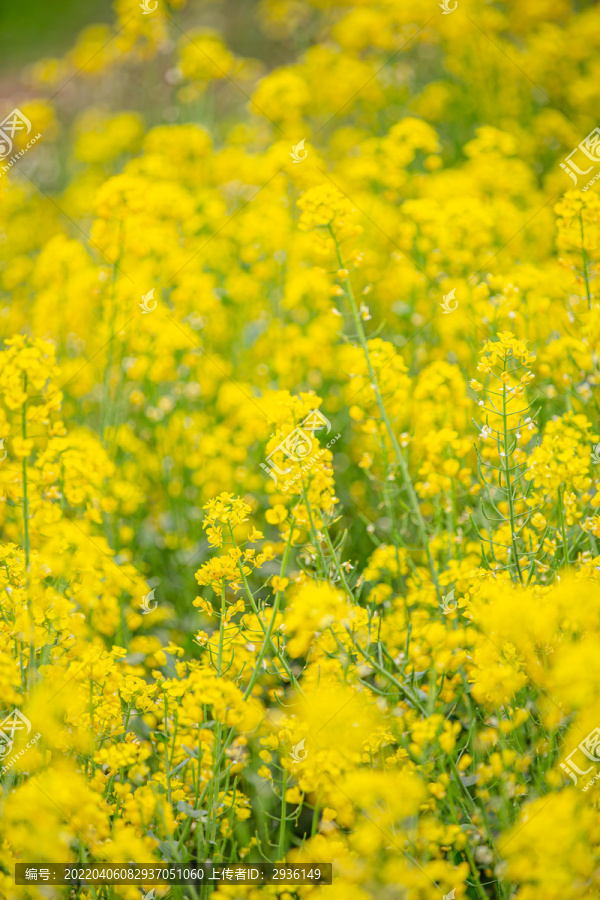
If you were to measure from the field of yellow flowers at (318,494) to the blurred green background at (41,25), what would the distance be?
602cm

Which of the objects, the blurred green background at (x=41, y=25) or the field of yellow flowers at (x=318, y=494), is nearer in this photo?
the field of yellow flowers at (x=318, y=494)

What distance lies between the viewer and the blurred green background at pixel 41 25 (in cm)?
1080

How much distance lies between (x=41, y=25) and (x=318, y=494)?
1215cm

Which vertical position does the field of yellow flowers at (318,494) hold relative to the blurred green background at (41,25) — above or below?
below

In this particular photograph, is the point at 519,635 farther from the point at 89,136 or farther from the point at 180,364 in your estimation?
the point at 89,136

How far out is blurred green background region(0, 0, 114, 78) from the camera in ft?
35.4

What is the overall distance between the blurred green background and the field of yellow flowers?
19.8 feet

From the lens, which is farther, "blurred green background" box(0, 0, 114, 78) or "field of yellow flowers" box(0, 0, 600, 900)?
"blurred green background" box(0, 0, 114, 78)

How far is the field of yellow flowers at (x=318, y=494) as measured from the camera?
1.68 metres

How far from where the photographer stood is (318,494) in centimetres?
198

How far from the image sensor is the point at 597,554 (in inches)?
82.7

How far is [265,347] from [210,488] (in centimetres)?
115

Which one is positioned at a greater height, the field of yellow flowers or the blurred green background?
the blurred green background

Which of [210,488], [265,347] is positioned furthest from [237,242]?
[210,488]
